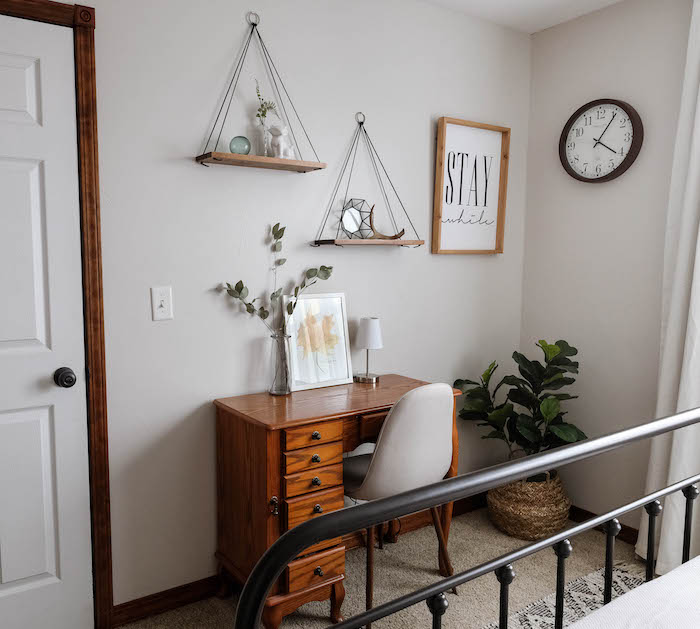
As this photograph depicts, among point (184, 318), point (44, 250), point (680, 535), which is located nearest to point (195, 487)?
point (184, 318)

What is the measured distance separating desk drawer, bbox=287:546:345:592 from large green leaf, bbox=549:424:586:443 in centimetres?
119

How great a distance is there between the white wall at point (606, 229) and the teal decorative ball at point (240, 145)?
1.75 meters

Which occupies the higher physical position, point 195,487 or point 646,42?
point 646,42

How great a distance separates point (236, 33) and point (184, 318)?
1.13 meters

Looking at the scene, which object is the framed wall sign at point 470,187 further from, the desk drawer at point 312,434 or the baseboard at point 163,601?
the baseboard at point 163,601

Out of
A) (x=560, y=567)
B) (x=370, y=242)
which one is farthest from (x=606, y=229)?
(x=560, y=567)

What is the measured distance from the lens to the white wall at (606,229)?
9.48 ft

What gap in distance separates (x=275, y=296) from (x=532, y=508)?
62.6 inches

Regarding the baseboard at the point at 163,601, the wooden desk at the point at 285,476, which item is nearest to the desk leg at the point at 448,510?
the wooden desk at the point at 285,476

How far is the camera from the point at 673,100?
2809mm

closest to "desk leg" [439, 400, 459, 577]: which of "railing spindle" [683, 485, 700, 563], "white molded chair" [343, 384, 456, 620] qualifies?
"white molded chair" [343, 384, 456, 620]

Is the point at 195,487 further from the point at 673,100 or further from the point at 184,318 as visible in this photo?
the point at 673,100

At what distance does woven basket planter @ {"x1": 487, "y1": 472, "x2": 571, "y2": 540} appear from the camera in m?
2.98

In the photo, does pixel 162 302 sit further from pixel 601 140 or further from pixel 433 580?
pixel 601 140
